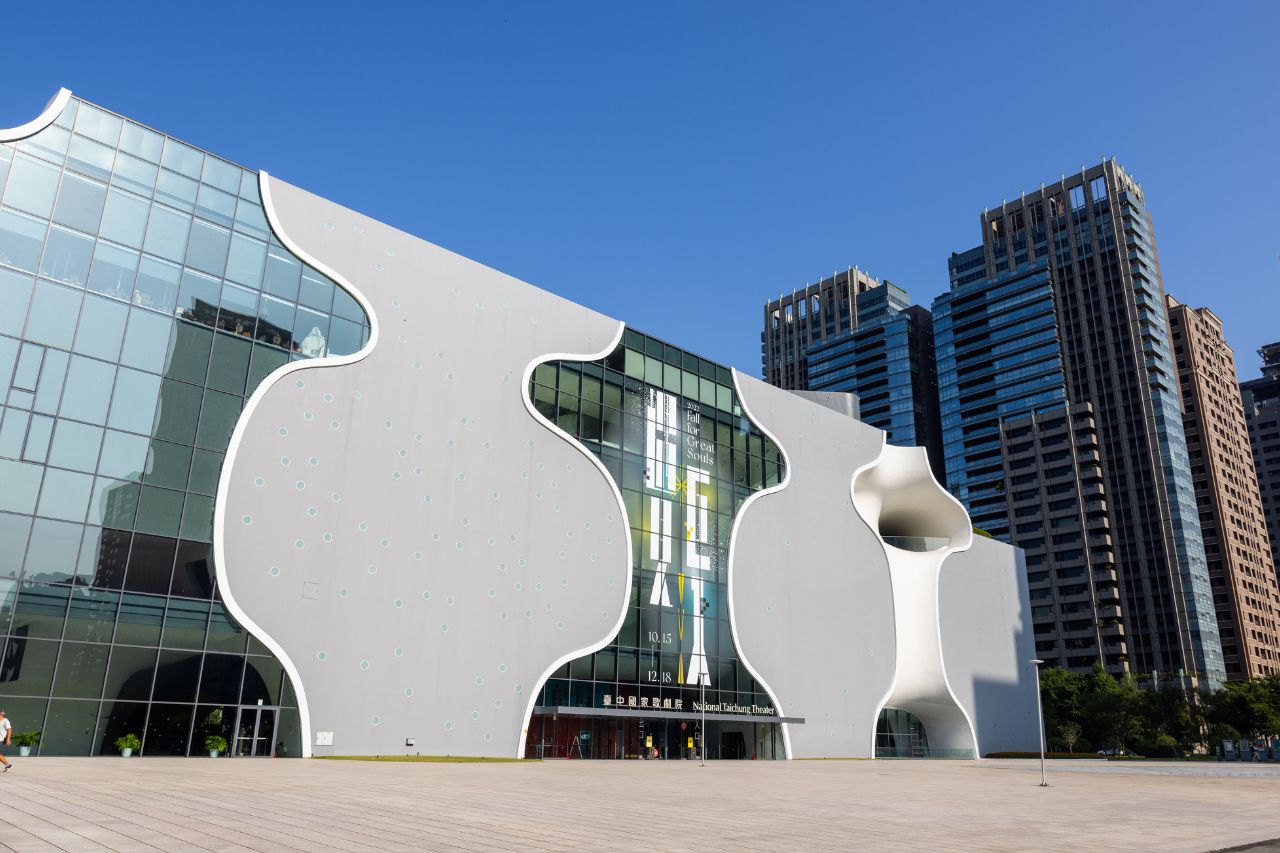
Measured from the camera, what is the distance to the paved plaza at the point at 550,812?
11172 mm

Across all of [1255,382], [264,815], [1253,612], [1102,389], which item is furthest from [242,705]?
[1255,382]

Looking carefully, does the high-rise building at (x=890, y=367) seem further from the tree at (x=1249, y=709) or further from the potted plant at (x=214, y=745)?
the potted plant at (x=214, y=745)

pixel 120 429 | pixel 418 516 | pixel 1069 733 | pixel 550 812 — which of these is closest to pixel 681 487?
pixel 418 516

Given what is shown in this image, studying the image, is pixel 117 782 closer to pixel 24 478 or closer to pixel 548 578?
pixel 24 478

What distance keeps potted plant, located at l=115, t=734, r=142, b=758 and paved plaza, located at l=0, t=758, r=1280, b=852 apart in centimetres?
105

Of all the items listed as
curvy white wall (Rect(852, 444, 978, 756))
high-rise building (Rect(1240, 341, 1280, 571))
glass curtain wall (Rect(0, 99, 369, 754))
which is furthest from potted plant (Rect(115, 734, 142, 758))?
high-rise building (Rect(1240, 341, 1280, 571))

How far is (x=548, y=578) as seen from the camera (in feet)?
125

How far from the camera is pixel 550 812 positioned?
50.4 ft

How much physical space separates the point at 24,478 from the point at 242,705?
9530 mm

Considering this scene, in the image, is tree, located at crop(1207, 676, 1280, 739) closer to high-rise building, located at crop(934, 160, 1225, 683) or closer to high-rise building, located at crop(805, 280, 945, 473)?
high-rise building, located at crop(934, 160, 1225, 683)

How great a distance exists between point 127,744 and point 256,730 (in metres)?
3.81

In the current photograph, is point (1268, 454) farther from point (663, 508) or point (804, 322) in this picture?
point (663, 508)

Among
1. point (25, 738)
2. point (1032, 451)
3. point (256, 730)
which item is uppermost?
point (1032, 451)

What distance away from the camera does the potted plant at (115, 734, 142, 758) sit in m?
26.6
